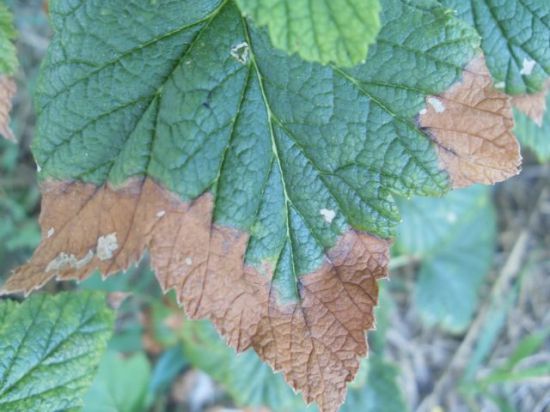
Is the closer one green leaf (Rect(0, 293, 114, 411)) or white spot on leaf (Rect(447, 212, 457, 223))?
green leaf (Rect(0, 293, 114, 411))

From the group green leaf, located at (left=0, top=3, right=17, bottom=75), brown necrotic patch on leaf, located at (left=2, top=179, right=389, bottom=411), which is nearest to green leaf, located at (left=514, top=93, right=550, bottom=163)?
brown necrotic patch on leaf, located at (left=2, top=179, right=389, bottom=411)

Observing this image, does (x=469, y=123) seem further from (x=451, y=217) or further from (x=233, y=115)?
(x=451, y=217)

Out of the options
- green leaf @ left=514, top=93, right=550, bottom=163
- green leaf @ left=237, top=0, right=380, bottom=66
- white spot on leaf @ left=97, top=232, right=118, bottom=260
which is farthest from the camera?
green leaf @ left=514, top=93, right=550, bottom=163

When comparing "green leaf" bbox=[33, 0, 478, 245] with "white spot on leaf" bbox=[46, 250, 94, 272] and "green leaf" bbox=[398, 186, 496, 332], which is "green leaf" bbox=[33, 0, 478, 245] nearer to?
"white spot on leaf" bbox=[46, 250, 94, 272]

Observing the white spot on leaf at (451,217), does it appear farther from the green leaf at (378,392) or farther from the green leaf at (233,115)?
the green leaf at (233,115)

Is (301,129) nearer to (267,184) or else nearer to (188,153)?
(267,184)
